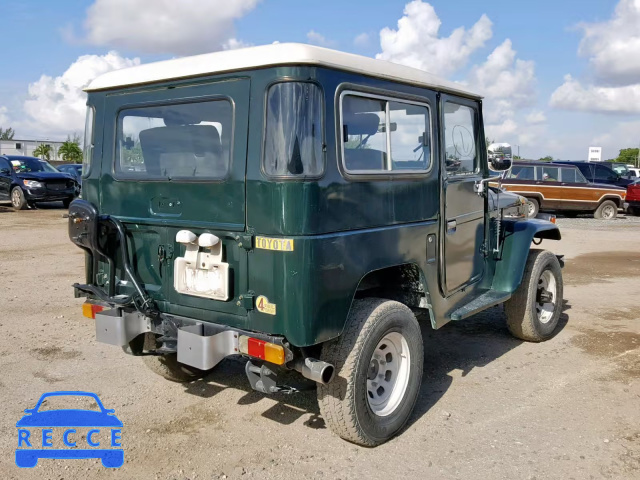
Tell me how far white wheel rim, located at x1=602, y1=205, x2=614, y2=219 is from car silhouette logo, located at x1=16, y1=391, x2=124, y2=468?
17.7 m

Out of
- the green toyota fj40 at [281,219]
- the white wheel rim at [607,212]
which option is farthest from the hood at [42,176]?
the white wheel rim at [607,212]

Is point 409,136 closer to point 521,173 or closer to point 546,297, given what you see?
point 546,297

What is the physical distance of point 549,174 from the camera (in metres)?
17.9

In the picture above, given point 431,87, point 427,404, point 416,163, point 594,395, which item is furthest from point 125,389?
point 594,395

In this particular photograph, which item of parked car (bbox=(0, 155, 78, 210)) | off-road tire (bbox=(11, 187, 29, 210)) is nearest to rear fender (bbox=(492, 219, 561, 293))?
parked car (bbox=(0, 155, 78, 210))

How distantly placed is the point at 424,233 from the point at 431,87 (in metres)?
1.08

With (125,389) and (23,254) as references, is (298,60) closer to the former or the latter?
(125,389)

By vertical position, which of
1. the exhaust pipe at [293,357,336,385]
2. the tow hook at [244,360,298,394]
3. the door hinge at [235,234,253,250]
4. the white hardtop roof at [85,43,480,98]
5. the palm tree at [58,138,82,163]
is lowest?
the tow hook at [244,360,298,394]

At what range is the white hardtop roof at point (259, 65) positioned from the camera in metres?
3.35

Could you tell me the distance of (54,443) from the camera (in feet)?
12.6

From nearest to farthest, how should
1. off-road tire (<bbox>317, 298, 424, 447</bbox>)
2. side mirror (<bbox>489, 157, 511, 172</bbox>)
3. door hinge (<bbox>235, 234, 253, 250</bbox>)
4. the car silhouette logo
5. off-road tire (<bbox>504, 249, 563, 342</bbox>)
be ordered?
door hinge (<bbox>235, 234, 253, 250</bbox>) → off-road tire (<bbox>317, 298, 424, 447</bbox>) → the car silhouette logo → side mirror (<bbox>489, 157, 511, 172</bbox>) → off-road tire (<bbox>504, 249, 563, 342</bbox>)

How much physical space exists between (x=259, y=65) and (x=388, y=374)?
84.6 inches

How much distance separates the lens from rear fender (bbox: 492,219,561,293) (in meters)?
5.42

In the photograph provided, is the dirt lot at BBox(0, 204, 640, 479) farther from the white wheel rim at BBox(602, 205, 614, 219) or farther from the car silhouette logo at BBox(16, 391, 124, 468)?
the white wheel rim at BBox(602, 205, 614, 219)
